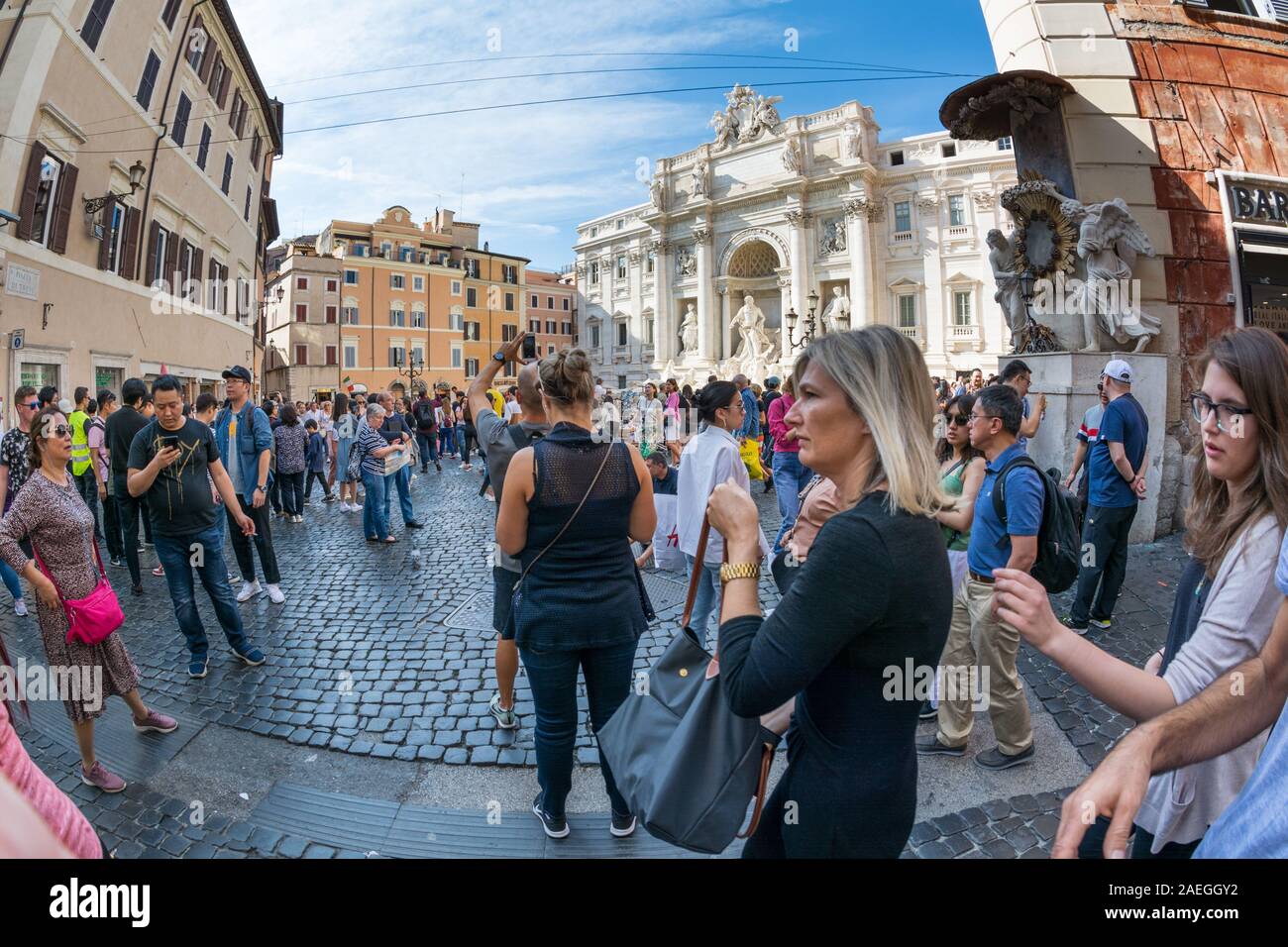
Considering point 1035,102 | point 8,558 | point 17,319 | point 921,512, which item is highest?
point 1035,102

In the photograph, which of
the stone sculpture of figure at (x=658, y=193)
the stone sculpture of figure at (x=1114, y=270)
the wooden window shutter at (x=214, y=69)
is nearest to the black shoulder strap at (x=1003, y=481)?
the stone sculpture of figure at (x=1114, y=270)

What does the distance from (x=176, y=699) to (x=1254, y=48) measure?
13167 millimetres

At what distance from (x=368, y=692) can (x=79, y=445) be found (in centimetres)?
646

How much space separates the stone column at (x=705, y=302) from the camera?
144ft

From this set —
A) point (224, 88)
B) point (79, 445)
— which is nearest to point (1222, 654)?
point (79, 445)

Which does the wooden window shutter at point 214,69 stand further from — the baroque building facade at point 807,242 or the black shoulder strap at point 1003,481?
the baroque building facade at point 807,242

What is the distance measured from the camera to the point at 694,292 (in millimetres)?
45438

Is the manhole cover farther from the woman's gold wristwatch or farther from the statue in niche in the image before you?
the statue in niche

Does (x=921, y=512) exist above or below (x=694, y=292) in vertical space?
below

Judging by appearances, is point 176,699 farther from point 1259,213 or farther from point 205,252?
point 205,252

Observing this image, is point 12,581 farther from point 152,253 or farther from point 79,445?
point 152,253

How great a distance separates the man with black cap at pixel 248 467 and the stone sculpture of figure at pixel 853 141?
4044 centimetres

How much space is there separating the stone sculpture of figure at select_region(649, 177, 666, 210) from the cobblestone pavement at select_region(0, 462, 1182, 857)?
44136mm
